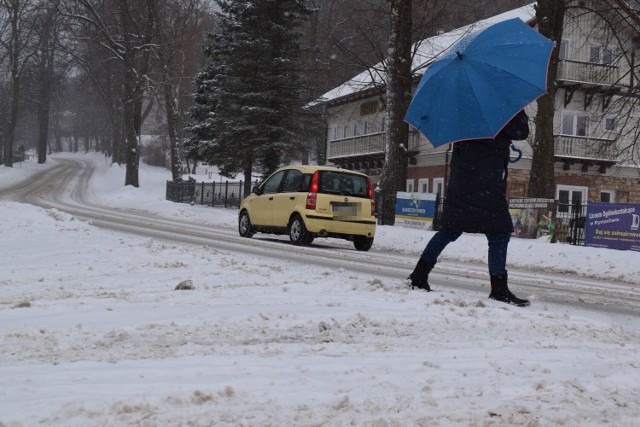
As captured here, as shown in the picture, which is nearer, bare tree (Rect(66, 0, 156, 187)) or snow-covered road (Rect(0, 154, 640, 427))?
snow-covered road (Rect(0, 154, 640, 427))

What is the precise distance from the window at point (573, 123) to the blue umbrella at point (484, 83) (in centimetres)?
2588

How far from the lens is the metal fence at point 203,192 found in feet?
115

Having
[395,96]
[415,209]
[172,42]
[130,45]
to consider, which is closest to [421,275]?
[415,209]

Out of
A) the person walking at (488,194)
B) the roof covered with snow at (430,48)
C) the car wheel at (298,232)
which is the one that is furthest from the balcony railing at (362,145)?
the person walking at (488,194)

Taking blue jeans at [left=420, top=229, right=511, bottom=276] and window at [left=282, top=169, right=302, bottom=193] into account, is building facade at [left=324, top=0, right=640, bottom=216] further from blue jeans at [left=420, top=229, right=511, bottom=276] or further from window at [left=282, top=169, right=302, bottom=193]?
blue jeans at [left=420, top=229, right=511, bottom=276]

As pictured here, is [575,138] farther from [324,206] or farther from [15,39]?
[15,39]

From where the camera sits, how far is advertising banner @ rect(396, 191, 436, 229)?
19562 millimetres

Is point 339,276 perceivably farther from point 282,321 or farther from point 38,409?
point 38,409

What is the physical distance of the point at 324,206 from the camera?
1334cm

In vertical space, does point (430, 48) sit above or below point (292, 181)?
above

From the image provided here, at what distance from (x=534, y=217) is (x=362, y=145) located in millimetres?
20466

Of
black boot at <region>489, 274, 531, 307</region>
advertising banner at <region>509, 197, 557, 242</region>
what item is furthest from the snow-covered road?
advertising banner at <region>509, 197, 557, 242</region>

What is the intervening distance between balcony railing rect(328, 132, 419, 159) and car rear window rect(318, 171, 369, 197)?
19160 millimetres

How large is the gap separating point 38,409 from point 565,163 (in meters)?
30.2
